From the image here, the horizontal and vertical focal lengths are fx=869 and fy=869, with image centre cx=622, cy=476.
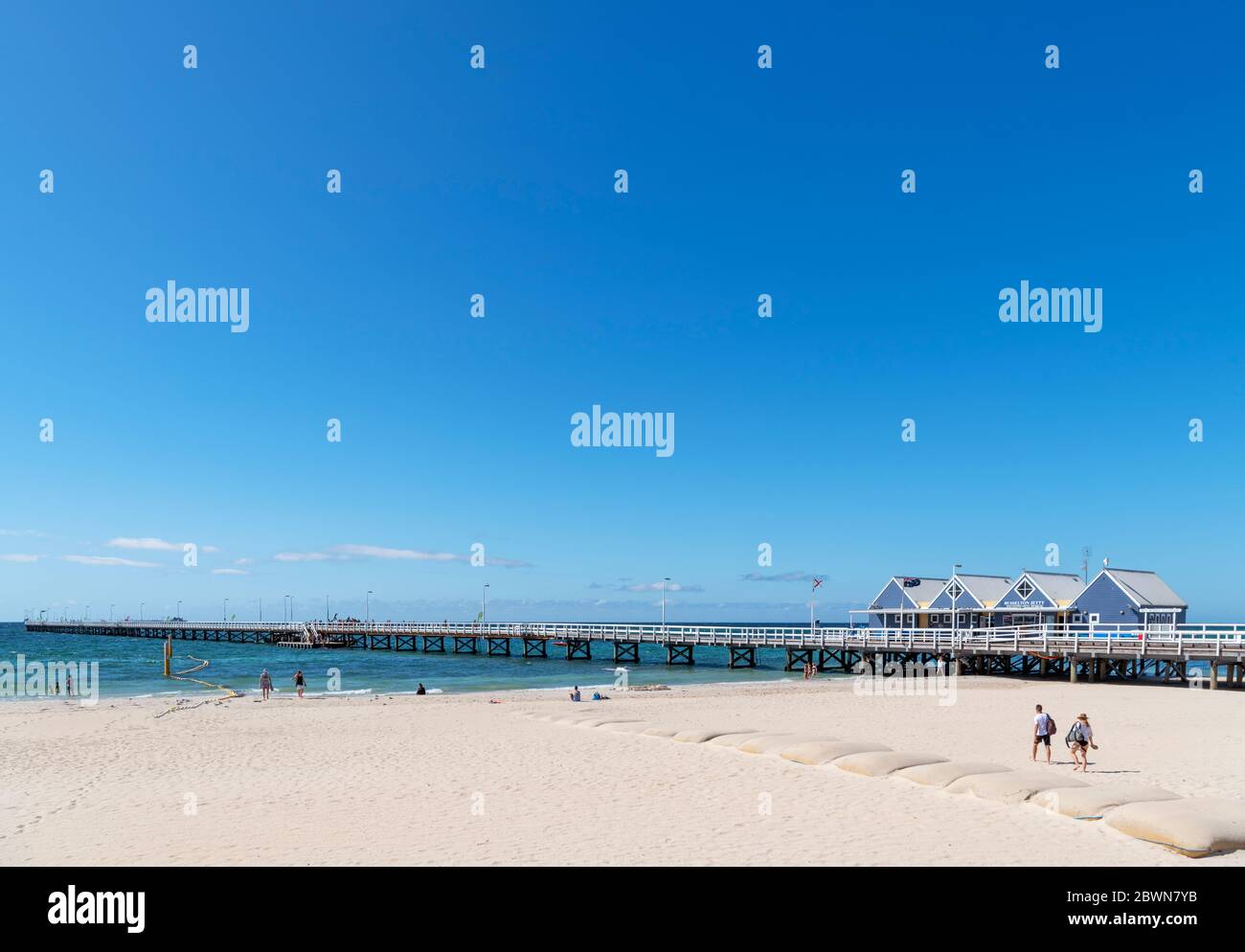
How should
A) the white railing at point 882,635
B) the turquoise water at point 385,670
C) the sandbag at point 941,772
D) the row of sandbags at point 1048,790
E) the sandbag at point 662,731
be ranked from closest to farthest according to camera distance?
1. the row of sandbags at point 1048,790
2. the sandbag at point 941,772
3. the sandbag at point 662,731
4. the white railing at point 882,635
5. the turquoise water at point 385,670

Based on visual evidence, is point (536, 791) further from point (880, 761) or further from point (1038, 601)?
point (1038, 601)

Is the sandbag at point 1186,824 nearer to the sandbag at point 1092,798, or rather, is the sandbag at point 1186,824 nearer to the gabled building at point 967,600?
the sandbag at point 1092,798

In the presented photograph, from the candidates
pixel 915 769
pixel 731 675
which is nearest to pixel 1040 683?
pixel 731 675

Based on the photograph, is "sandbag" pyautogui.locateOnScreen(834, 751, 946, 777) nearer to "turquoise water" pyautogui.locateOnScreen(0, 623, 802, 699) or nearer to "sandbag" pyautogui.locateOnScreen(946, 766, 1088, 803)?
"sandbag" pyautogui.locateOnScreen(946, 766, 1088, 803)

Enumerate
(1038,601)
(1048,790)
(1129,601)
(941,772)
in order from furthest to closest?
(1038,601), (1129,601), (941,772), (1048,790)

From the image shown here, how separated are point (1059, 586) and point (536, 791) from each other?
45.6m

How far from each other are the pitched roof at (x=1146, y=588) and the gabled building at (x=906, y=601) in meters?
11.2

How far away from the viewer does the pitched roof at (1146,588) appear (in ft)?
144

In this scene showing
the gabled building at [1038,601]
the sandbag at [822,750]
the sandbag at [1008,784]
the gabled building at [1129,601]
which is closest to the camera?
the sandbag at [1008,784]

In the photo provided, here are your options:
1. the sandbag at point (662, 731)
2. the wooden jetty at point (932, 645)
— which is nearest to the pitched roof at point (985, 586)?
the wooden jetty at point (932, 645)

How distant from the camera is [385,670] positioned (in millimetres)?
56125

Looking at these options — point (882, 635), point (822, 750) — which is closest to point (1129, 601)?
point (882, 635)

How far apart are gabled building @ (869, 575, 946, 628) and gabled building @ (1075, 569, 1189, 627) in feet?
30.7

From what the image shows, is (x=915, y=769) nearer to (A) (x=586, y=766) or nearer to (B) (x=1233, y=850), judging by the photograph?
(B) (x=1233, y=850)
